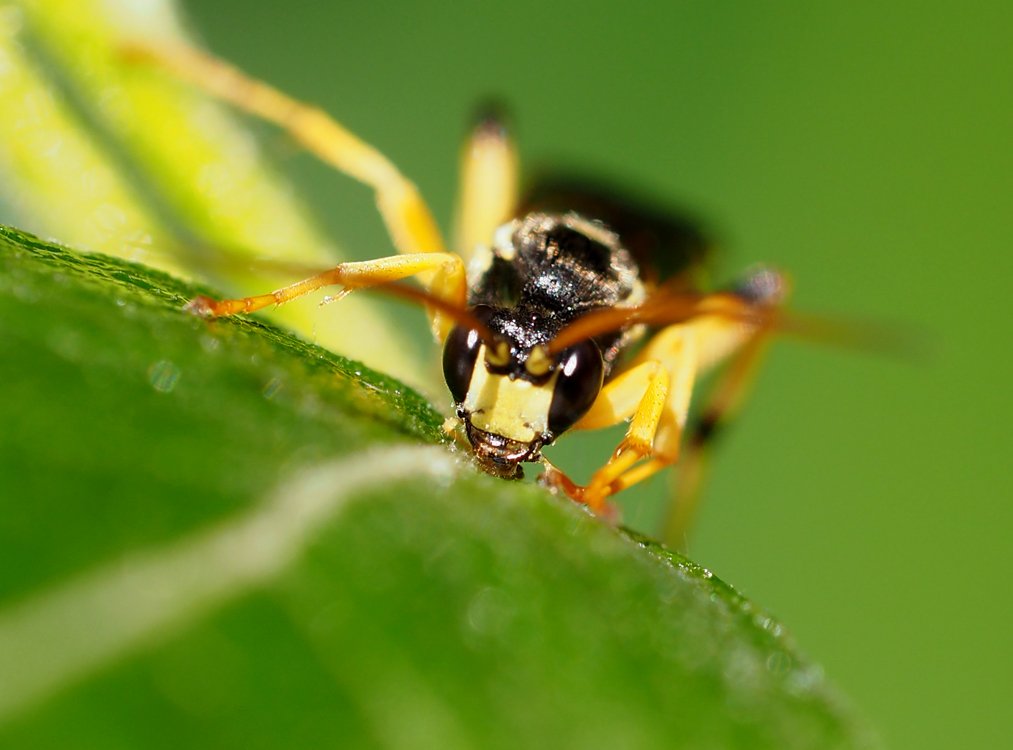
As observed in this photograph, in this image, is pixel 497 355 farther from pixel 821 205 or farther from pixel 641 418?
pixel 821 205

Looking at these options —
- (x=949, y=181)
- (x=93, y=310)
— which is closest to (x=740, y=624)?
(x=93, y=310)

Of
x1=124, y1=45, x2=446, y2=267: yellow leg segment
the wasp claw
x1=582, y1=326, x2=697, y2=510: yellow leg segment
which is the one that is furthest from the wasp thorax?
x1=124, y1=45, x2=446, y2=267: yellow leg segment

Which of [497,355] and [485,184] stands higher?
[485,184]

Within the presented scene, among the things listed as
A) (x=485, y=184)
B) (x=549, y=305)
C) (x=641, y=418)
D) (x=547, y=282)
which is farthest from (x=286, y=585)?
(x=485, y=184)

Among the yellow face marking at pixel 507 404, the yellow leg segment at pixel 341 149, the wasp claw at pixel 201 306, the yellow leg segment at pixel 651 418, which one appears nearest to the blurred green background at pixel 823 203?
the yellow leg segment at pixel 341 149

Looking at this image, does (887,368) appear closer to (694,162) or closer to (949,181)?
(949,181)

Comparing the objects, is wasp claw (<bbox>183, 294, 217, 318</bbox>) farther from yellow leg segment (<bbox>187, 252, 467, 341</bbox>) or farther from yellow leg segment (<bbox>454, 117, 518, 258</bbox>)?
yellow leg segment (<bbox>454, 117, 518, 258</bbox>)
